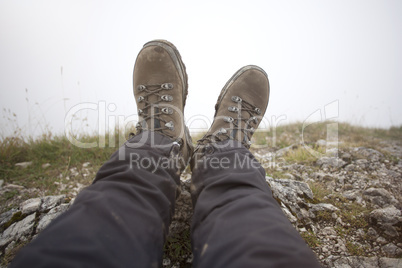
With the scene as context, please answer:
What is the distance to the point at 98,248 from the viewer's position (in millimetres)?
590

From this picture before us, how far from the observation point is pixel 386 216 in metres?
1.13

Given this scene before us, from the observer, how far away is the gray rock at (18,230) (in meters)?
1.01

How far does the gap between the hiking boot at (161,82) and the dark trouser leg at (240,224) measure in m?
0.62

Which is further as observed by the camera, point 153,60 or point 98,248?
point 153,60

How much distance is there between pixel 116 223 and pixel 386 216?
1.51 metres

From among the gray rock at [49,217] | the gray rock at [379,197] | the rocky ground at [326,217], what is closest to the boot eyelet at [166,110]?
the rocky ground at [326,217]

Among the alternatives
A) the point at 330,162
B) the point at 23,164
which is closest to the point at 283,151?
the point at 330,162

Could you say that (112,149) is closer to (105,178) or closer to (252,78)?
(105,178)

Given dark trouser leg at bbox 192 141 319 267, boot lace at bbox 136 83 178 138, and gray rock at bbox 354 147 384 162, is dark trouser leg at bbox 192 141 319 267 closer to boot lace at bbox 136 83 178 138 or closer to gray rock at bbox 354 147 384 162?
boot lace at bbox 136 83 178 138

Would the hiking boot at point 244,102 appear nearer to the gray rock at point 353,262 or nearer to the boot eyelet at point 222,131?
the boot eyelet at point 222,131

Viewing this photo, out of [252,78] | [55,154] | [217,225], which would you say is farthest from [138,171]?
[55,154]

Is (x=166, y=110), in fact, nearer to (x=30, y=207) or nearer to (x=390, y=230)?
(x=30, y=207)

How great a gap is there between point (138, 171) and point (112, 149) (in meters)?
1.58

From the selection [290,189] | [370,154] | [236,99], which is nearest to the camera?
[290,189]
